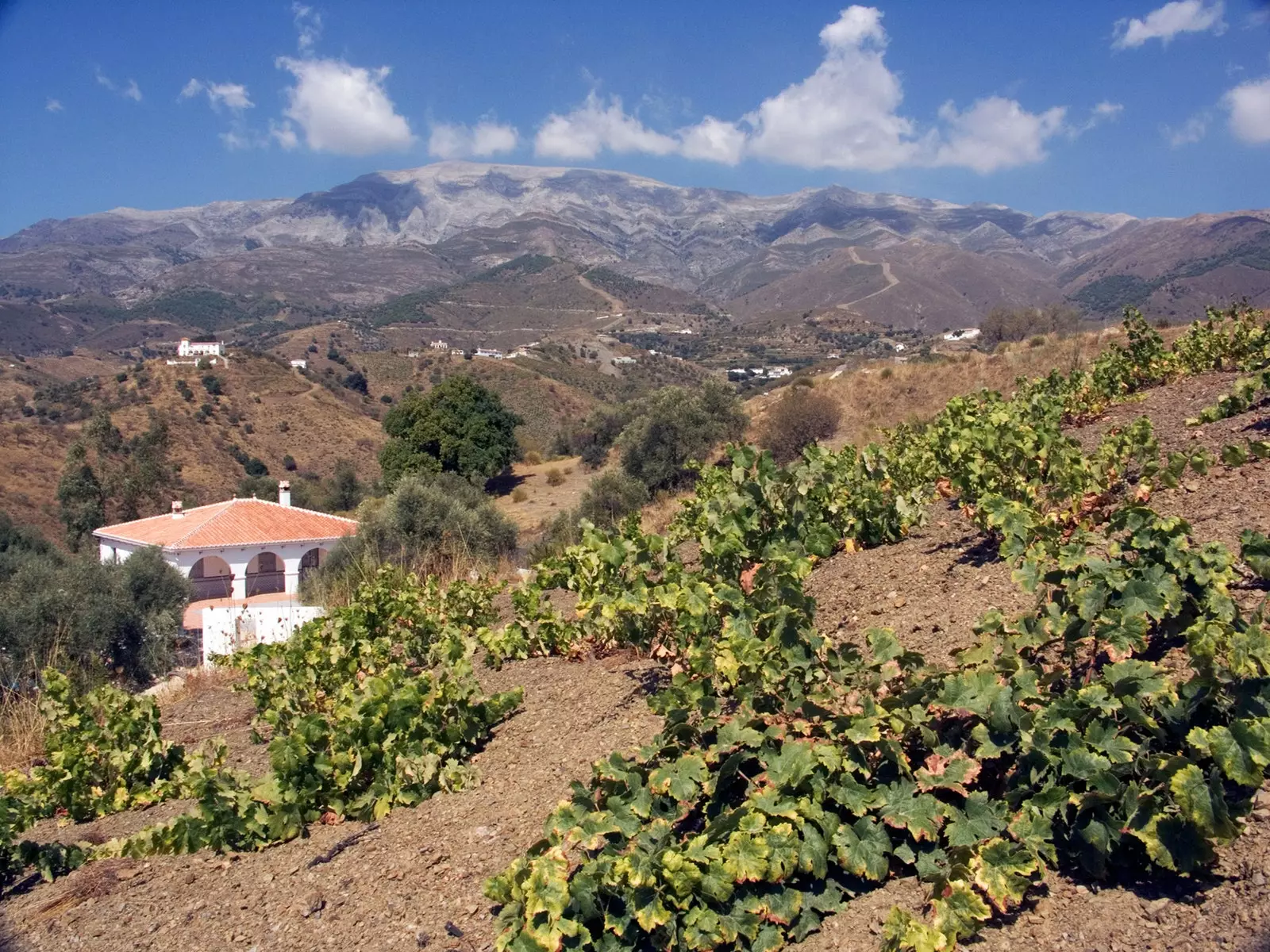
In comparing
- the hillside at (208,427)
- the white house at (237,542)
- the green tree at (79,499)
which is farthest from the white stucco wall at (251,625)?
the hillside at (208,427)

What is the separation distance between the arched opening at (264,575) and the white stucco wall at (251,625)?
37.3ft

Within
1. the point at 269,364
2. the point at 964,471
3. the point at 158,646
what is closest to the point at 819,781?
the point at 964,471

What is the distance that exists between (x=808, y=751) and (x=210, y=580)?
89.7 feet

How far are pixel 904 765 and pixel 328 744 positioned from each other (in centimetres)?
240

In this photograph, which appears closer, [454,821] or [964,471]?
[454,821]

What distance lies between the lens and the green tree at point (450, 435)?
125ft

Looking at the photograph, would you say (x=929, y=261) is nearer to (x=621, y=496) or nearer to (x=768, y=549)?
(x=621, y=496)

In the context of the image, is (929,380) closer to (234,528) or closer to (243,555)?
(243,555)

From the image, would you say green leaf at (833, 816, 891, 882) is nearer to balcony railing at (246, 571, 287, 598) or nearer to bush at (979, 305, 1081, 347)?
balcony railing at (246, 571, 287, 598)

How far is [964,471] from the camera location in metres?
5.51

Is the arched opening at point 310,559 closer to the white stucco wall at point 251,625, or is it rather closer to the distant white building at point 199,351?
the white stucco wall at point 251,625

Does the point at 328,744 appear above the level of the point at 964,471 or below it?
below

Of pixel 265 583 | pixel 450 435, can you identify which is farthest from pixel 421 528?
pixel 450 435

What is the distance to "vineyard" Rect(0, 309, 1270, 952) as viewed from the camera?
240 centimetres
